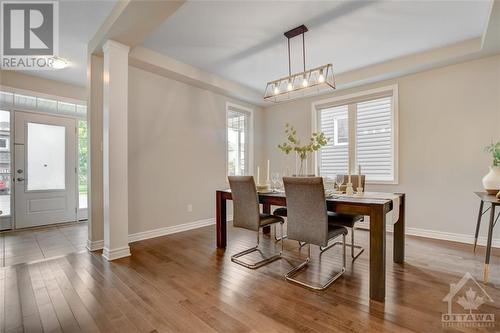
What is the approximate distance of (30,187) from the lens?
14.1ft

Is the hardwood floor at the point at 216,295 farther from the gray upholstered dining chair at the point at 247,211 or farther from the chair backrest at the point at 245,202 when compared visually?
the chair backrest at the point at 245,202

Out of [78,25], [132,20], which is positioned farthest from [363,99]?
[78,25]

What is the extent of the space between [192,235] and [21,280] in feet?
6.46

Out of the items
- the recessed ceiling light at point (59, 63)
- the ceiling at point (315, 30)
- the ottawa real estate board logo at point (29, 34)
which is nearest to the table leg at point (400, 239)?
the ceiling at point (315, 30)

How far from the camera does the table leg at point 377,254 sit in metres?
1.91

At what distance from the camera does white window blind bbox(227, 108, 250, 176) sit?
5.07 meters

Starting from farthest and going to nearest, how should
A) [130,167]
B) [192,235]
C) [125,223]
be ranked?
[192,235]
[130,167]
[125,223]

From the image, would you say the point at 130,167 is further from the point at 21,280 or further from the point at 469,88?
the point at 469,88

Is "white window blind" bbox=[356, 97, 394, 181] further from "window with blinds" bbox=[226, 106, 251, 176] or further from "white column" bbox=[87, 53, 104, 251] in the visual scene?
"white column" bbox=[87, 53, 104, 251]

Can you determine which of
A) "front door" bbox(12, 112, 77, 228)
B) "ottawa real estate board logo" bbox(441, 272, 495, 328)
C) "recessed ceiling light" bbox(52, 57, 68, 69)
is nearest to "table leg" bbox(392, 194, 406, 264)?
"ottawa real estate board logo" bbox(441, 272, 495, 328)

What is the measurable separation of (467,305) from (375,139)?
2807mm

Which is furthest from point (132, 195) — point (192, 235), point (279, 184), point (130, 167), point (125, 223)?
point (279, 184)

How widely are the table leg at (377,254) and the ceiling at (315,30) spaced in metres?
2.14

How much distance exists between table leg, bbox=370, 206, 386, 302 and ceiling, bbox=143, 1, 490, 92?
214cm
